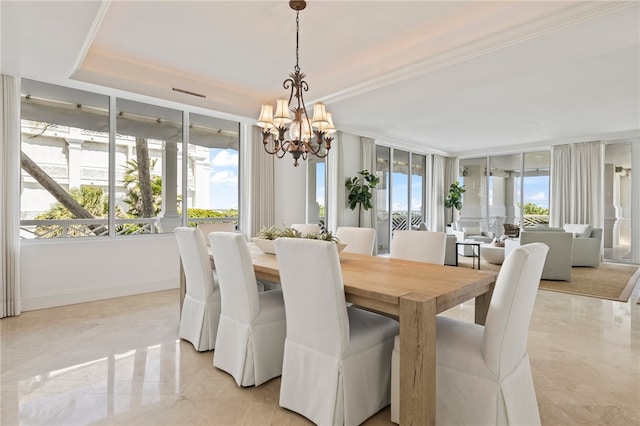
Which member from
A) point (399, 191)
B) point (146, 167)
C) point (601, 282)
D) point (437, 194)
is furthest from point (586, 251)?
point (146, 167)

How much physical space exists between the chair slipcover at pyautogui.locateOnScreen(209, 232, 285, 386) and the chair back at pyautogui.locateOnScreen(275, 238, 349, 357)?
1.28ft

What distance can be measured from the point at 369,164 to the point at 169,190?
3925 mm

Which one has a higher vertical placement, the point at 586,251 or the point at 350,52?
the point at 350,52

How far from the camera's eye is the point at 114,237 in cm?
448

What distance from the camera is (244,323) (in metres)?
2.27

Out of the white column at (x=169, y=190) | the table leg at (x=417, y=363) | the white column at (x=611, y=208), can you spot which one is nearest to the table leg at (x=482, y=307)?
the table leg at (x=417, y=363)

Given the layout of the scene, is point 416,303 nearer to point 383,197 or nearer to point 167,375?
point 167,375

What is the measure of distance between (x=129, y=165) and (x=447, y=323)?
4379mm

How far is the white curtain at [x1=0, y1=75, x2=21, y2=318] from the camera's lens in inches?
142

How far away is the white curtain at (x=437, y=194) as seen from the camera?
9430 millimetres

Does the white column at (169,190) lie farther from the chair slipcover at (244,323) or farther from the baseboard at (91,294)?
the chair slipcover at (244,323)

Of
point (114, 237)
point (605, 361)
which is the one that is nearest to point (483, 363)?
point (605, 361)

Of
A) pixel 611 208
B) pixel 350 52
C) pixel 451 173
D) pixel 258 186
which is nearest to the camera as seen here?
pixel 350 52

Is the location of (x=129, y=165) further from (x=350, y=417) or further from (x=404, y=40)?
(x=350, y=417)
